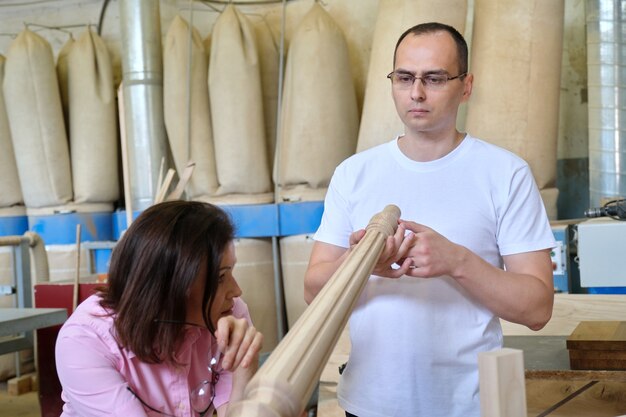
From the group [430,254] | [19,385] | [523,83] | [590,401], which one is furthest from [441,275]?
[19,385]

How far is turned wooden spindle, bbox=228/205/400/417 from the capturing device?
52 cm

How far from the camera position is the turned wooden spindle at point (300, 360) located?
52cm

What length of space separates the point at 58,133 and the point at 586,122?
2.78 metres

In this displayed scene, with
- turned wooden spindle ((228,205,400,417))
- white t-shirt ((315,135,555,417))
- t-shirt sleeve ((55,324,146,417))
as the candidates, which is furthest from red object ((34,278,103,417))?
turned wooden spindle ((228,205,400,417))

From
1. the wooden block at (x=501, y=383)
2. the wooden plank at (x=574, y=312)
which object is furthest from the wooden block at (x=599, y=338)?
the wooden plank at (x=574, y=312)

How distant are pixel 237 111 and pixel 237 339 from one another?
115 inches

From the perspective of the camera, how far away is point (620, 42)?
9.89ft

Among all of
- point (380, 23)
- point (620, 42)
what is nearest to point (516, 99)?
point (620, 42)

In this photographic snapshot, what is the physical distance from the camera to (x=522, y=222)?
48.8 inches

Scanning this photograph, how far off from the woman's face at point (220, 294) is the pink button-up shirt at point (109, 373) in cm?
4

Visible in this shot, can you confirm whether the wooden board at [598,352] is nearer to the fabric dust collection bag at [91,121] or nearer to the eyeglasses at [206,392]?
Result: the eyeglasses at [206,392]

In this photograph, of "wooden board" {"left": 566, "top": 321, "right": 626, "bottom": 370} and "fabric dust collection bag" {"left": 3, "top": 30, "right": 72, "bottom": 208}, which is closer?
"wooden board" {"left": 566, "top": 321, "right": 626, "bottom": 370}

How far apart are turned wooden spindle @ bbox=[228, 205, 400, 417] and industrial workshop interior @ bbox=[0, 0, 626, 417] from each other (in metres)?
1.28

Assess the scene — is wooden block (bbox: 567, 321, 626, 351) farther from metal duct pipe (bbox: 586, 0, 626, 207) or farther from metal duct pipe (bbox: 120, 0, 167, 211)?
metal duct pipe (bbox: 120, 0, 167, 211)
